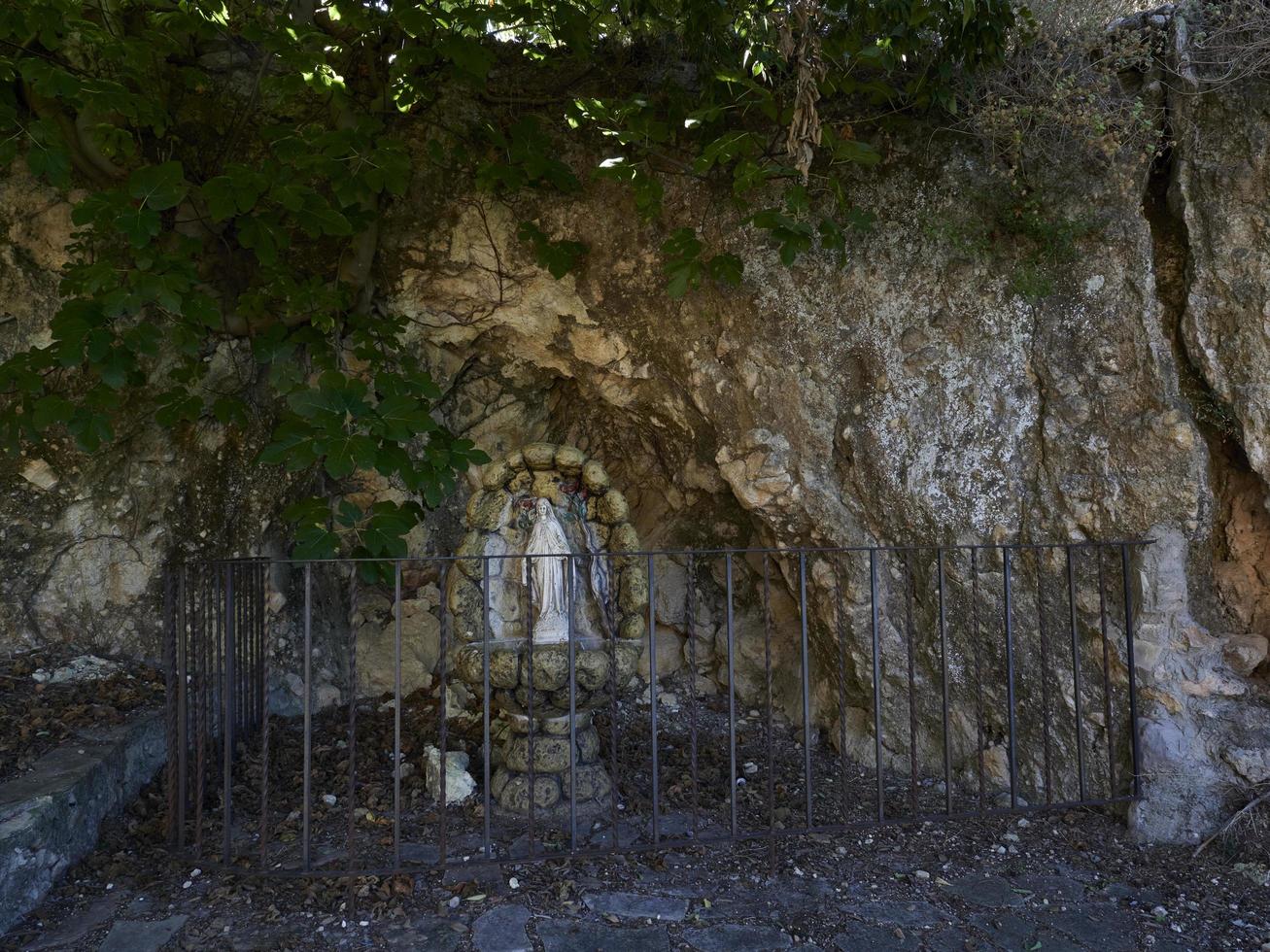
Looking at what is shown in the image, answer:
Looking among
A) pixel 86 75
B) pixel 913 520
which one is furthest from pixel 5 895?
pixel 913 520

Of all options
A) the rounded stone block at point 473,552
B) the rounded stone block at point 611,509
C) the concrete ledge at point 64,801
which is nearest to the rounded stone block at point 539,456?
the rounded stone block at point 611,509

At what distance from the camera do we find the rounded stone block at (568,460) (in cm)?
414

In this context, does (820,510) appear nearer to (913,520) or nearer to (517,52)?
(913,520)

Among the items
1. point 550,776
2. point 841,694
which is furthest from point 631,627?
point 841,694

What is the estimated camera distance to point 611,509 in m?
4.19

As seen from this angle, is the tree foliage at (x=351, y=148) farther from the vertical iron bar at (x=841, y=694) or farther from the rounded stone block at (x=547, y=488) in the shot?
the vertical iron bar at (x=841, y=694)

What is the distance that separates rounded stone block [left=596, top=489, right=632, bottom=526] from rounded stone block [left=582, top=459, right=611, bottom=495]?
5cm

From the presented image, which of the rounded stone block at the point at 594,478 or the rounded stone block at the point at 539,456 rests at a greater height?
the rounded stone block at the point at 539,456

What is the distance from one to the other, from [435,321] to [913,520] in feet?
10.2

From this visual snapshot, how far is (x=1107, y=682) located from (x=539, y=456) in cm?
277

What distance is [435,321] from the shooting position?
5.16 meters

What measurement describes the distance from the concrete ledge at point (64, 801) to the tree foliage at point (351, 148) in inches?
49.4

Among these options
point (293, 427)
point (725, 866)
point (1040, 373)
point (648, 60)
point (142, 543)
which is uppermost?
point (648, 60)

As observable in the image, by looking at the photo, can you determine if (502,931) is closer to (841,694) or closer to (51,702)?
(841,694)
